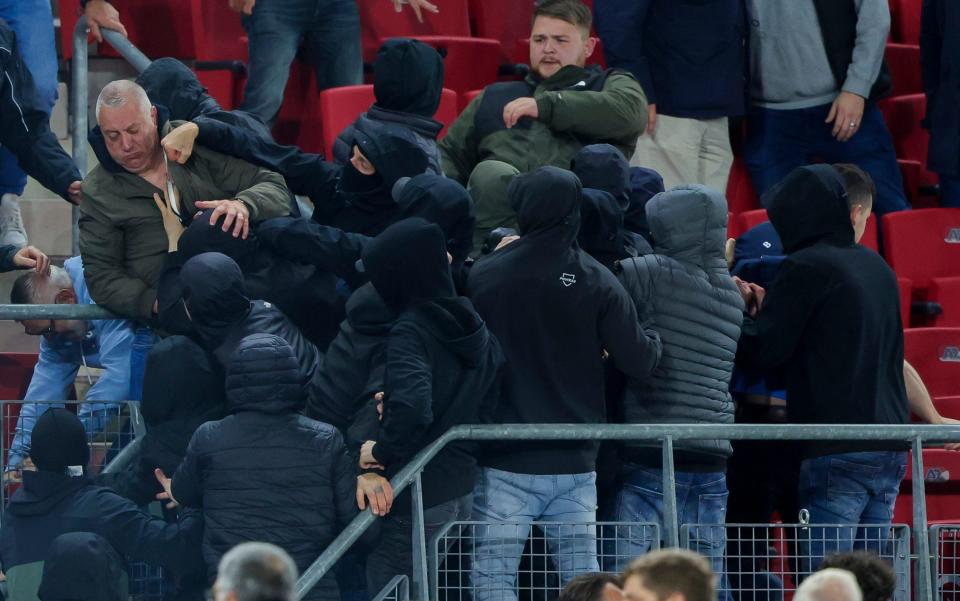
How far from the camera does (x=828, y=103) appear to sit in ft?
29.3

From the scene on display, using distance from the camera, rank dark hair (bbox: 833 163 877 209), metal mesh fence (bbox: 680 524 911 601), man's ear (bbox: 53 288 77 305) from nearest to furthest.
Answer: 1. metal mesh fence (bbox: 680 524 911 601)
2. dark hair (bbox: 833 163 877 209)
3. man's ear (bbox: 53 288 77 305)

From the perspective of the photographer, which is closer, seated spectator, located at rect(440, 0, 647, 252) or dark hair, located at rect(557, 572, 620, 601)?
dark hair, located at rect(557, 572, 620, 601)

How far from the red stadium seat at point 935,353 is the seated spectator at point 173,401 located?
335 cm

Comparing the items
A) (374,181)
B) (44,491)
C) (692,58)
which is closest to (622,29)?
(692,58)

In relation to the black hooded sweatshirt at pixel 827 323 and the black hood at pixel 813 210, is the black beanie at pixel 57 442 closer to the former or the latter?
the black hooded sweatshirt at pixel 827 323

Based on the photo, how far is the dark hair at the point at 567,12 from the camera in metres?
7.26

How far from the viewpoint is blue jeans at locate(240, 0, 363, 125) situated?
838 cm

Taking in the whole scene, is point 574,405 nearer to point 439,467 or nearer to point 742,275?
point 439,467

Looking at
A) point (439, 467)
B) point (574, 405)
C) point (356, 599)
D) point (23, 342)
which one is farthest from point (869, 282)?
point (23, 342)

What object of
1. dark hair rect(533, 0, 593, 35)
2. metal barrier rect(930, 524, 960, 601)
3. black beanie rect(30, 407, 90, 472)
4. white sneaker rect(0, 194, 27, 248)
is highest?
dark hair rect(533, 0, 593, 35)

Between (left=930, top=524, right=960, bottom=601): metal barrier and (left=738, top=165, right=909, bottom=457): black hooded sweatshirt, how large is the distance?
13.5 inches

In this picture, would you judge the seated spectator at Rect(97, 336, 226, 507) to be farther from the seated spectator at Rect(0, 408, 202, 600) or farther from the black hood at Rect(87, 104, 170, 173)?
the black hood at Rect(87, 104, 170, 173)

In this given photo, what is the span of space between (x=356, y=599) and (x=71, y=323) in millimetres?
1541

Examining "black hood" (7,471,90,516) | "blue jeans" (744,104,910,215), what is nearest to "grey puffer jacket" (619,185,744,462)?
"black hood" (7,471,90,516)
